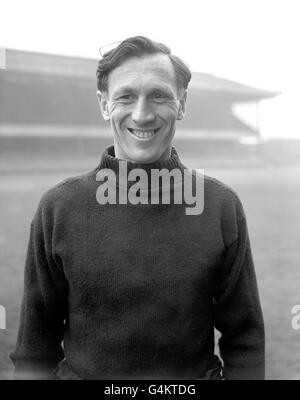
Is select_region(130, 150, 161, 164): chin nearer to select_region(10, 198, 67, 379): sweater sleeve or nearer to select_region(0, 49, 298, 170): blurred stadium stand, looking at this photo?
select_region(10, 198, 67, 379): sweater sleeve

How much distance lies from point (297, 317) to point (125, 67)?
173 cm

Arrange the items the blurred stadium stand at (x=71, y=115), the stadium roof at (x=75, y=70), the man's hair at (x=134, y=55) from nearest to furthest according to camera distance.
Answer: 1. the man's hair at (x=134, y=55)
2. the stadium roof at (x=75, y=70)
3. the blurred stadium stand at (x=71, y=115)

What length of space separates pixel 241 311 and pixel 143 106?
15.4 inches

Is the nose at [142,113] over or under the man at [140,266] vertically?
over

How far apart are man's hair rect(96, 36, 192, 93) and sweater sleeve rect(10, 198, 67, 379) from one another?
0.86 ft

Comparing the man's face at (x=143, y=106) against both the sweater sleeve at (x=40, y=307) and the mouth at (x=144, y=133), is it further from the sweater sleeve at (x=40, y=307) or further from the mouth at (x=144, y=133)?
the sweater sleeve at (x=40, y=307)

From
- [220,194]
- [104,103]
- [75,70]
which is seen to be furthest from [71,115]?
[220,194]

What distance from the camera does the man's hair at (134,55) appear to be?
0.75 meters

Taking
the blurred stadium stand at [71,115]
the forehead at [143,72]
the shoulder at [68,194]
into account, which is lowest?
the shoulder at [68,194]

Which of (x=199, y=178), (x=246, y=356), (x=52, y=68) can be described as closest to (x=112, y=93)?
(x=199, y=178)

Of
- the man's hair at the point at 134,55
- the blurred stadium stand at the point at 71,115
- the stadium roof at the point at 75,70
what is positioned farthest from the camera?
the blurred stadium stand at the point at 71,115

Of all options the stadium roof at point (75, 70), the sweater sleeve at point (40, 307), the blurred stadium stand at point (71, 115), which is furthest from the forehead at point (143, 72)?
the blurred stadium stand at point (71, 115)

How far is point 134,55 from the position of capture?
0.76 m

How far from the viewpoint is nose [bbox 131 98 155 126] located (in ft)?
2.51
